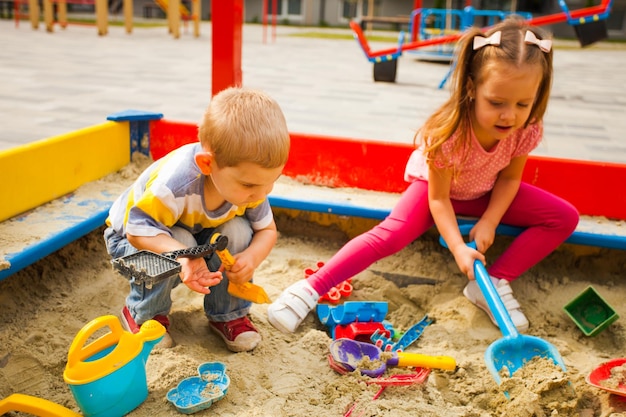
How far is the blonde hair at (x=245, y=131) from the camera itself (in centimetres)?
106

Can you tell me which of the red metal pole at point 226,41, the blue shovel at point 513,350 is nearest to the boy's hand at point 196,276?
the blue shovel at point 513,350

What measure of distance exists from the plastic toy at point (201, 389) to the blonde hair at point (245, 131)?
41 cm

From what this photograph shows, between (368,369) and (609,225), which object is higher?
(609,225)

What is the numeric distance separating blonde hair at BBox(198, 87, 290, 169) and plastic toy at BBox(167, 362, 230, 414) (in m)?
0.41

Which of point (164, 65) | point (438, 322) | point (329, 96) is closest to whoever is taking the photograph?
point (438, 322)

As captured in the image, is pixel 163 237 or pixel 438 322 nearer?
pixel 163 237

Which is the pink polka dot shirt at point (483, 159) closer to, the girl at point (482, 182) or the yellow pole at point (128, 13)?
the girl at point (482, 182)

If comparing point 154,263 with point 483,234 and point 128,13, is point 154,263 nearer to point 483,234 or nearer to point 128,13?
point 483,234

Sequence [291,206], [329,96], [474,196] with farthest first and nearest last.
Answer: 1. [329,96]
2. [291,206]
3. [474,196]

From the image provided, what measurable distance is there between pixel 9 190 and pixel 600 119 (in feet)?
10.9

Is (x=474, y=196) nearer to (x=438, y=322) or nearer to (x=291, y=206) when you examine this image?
(x=438, y=322)

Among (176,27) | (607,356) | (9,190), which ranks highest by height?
(176,27)

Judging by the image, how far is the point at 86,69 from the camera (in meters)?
4.87

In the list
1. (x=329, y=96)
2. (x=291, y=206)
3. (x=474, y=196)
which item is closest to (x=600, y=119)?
(x=329, y=96)
